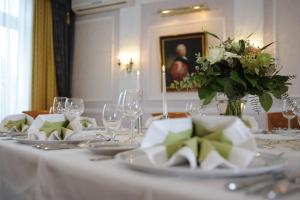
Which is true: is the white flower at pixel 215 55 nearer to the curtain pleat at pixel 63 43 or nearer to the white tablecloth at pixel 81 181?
the white tablecloth at pixel 81 181

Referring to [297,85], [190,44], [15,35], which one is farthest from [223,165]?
[15,35]

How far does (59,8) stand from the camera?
5352 millimetres

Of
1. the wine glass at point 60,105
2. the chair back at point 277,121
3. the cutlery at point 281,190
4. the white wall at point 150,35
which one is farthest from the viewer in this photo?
the white wall at point 150,35

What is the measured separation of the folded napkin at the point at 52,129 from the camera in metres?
1.23

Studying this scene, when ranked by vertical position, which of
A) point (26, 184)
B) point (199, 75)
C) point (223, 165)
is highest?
point (199, 75)

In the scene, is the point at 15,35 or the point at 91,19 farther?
the point at 91,19

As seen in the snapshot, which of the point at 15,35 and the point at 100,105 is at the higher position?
the point at 15,35

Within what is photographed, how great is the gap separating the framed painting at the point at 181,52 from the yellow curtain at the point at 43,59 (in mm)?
1824

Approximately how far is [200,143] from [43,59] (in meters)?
4.84

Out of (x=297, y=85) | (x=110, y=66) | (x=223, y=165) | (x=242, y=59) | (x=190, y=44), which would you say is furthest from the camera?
(x=110, y=66)

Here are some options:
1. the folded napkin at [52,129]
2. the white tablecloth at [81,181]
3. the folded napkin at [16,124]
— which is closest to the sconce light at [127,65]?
the folded napkin at [16,124]

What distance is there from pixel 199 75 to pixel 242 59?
0.19 metres

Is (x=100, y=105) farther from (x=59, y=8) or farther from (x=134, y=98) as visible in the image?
(x=134, y=98)

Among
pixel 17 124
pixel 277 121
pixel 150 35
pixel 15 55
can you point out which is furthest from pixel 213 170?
pixel 15 55
